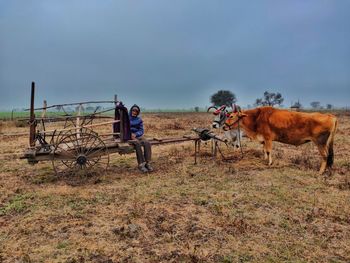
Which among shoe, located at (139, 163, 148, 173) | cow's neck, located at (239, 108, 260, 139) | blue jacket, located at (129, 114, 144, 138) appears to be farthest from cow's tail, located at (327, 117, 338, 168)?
blue jacket, located at (129, 114, 144, 138)

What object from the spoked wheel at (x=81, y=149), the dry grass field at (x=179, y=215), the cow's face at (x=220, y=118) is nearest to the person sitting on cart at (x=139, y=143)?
the dry grass field at (x=179, y=215)

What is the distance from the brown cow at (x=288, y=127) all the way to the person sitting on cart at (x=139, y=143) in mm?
2974

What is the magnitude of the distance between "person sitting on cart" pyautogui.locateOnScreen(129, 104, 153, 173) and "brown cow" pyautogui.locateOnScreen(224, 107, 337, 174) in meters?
2.97

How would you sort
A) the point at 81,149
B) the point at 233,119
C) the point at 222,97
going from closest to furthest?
the point at 81,149 → the point at 233,119 → the point at 222,97

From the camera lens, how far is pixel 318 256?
3.77 metres

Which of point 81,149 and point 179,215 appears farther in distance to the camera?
point 81,149

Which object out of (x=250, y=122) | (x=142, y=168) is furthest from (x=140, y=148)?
(x=250, y=122)

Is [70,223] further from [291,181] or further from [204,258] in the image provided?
[291,181]

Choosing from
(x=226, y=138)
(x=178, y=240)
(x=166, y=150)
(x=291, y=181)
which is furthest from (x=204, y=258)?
(x=166, y=150)

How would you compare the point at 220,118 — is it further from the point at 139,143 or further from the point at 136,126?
the point at 139,143

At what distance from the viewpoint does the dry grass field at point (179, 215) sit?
12.9 ft

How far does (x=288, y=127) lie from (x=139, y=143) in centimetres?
423

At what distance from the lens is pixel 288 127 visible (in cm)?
848

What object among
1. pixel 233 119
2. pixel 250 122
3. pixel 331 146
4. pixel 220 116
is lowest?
pixel 331 146
